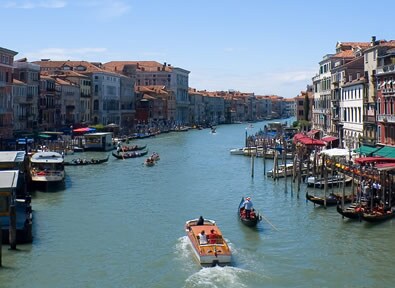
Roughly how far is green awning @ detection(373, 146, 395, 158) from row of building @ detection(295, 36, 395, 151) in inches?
23.3

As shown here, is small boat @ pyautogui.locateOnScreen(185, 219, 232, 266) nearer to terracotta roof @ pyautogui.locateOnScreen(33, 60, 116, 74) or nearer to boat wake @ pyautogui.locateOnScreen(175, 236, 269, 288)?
boat wake @ pyautogui.locateOnScreen(175, 236, 269, 288)

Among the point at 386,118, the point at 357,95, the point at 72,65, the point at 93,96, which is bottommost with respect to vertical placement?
the point at 386,118

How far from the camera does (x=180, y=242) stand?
49.7ft

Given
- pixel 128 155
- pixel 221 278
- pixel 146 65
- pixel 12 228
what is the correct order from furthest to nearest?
1. pixel 146 65
2. pixel 128 155
3. pixel 12 228
4. pixel 221 278

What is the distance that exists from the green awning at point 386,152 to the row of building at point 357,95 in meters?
0.59

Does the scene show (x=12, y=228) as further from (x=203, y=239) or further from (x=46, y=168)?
(x=46, y=168)

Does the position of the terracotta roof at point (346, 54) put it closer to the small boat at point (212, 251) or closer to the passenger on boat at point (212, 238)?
the small boat at point (212, 251)

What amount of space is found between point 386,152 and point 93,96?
1518 inches

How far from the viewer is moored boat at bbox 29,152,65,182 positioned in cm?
2348

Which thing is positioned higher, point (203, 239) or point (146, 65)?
point (146, 65)

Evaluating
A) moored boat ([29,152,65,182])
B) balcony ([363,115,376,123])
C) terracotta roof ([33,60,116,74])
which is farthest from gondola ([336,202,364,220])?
terracotta roof ([33,60,116,74])

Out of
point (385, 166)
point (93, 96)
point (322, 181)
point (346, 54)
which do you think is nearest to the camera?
point (385, 166)

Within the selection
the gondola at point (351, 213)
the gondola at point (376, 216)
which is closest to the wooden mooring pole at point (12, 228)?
the gondola at point (351, 213)

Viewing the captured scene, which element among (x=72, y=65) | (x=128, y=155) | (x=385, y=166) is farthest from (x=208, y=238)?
(x=72, y=65)
